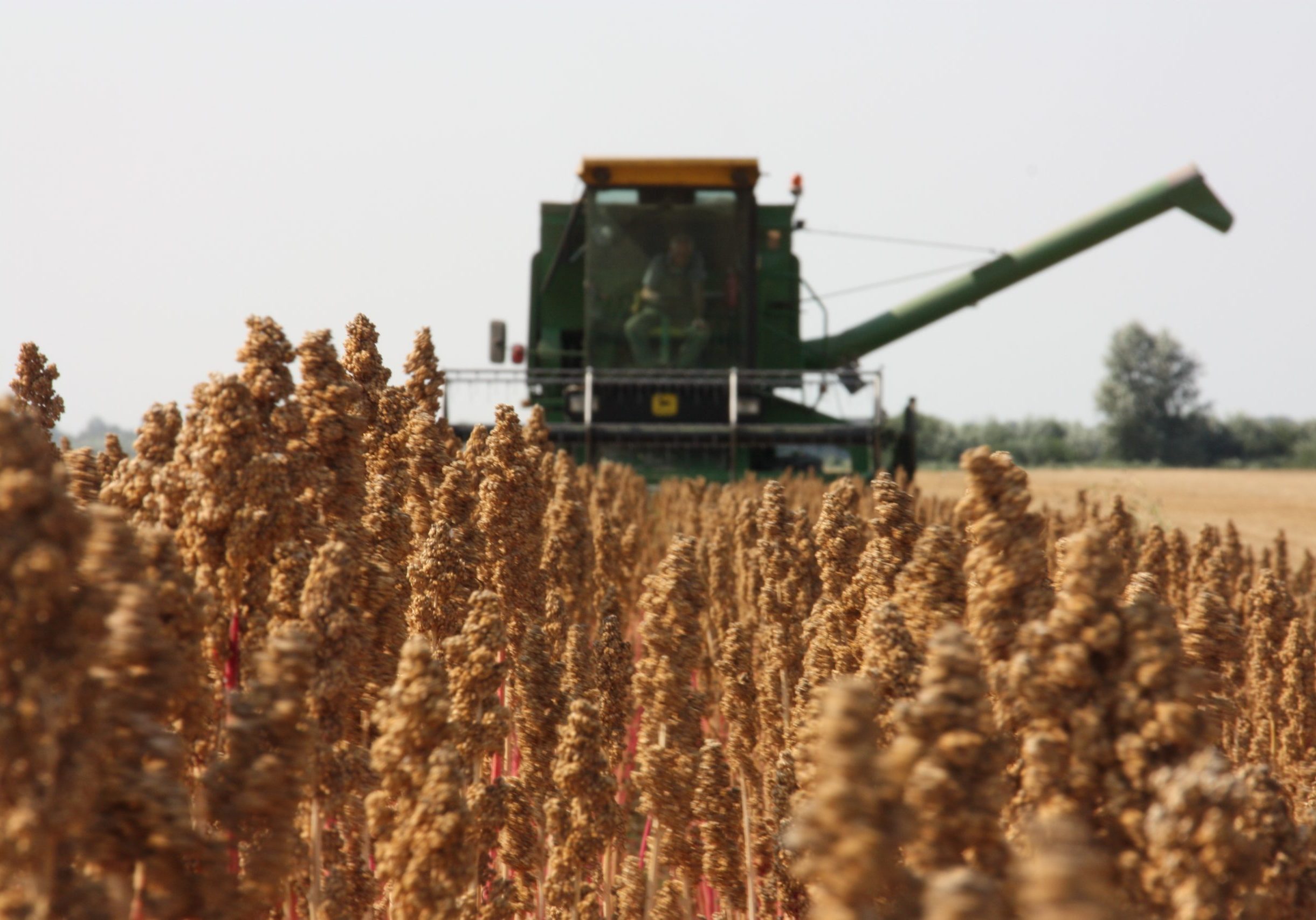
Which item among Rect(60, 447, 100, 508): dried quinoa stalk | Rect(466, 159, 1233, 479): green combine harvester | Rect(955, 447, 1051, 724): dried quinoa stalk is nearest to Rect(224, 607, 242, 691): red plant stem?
Rect(60, 447, 100, 508): dried quinoa stalk

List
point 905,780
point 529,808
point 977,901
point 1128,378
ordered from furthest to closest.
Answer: point 1128,378 → point 529,808 → point 905,780 → point 977,901

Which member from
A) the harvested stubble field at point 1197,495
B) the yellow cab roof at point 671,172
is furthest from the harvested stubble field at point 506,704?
the yellow cab roof at point 671,172

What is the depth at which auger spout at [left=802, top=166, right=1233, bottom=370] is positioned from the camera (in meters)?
18.4

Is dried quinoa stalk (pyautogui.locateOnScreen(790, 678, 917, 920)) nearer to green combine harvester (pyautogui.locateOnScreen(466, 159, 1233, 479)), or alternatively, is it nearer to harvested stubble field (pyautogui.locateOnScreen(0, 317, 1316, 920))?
harvested stubble field (pyautogui.locateOnScreen(0, 317, 1316, 920))

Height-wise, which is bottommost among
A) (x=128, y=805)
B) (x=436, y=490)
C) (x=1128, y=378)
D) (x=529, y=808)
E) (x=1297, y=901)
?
(x=529, y=808)

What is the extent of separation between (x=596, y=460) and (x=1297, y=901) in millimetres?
12785

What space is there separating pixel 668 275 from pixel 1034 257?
244 inches

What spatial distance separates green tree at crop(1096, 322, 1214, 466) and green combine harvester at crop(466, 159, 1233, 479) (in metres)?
71.1

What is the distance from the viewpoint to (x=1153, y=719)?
4.37ft

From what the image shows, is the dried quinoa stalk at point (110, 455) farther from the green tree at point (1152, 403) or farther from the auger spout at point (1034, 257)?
the green tree at point (1152, 403)

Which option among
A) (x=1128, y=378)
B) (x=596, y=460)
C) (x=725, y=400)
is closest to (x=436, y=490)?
(x=596, y=460)

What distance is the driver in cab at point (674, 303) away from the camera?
15438 millimetres

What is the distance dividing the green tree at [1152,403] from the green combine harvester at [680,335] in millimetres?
71052

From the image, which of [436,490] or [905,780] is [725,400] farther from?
[905,780]
